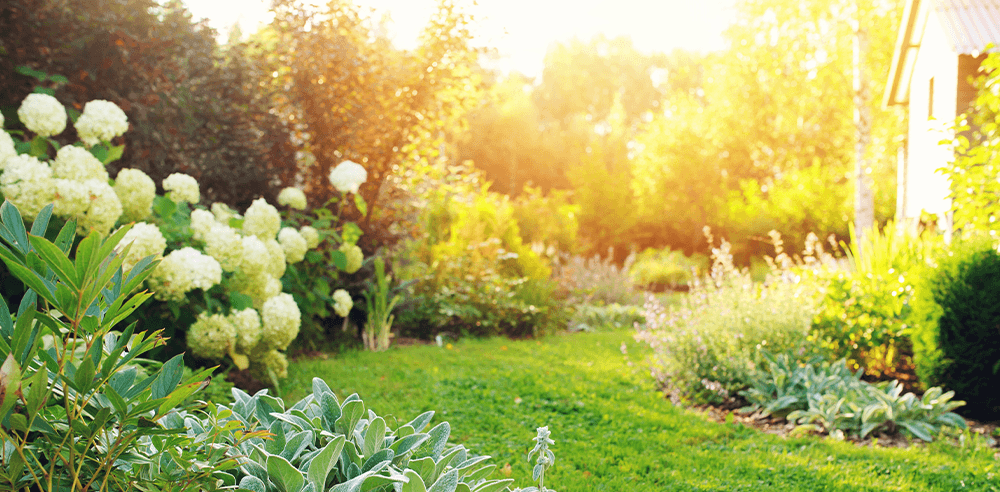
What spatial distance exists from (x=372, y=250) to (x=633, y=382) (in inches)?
105

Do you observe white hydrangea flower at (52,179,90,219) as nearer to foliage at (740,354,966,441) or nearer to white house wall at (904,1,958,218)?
foliage at (740,354,966,441)

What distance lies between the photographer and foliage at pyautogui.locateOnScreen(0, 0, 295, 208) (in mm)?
3975

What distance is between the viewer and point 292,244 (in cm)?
417

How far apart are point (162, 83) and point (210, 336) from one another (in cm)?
216

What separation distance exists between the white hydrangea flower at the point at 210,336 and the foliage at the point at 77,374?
1912mm

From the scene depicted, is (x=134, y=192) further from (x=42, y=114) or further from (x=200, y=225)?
(x=42, y=114)

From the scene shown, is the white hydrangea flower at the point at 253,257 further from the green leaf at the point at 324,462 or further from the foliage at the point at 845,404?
the foliage at the point at 845,404

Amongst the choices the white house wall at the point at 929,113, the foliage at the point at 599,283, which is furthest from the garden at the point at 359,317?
the white house wall at the point at 929,113

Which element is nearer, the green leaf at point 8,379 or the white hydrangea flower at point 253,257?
the green leaf at point 8,379

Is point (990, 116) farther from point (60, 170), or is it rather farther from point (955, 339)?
point (60, 170)

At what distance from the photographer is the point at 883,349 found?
481 centimetres

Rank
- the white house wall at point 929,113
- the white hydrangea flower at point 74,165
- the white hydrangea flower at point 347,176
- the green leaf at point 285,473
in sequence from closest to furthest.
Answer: the green leaf at point 285,473, the white hydrangea flower at point 74,165, the white hydrangea flower at point 347,176, the white house wall at point 929,113

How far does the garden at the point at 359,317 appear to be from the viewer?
131 centimetres

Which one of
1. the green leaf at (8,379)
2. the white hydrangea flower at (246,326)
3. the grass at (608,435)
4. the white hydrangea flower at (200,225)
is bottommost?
the grass at (608,435)
